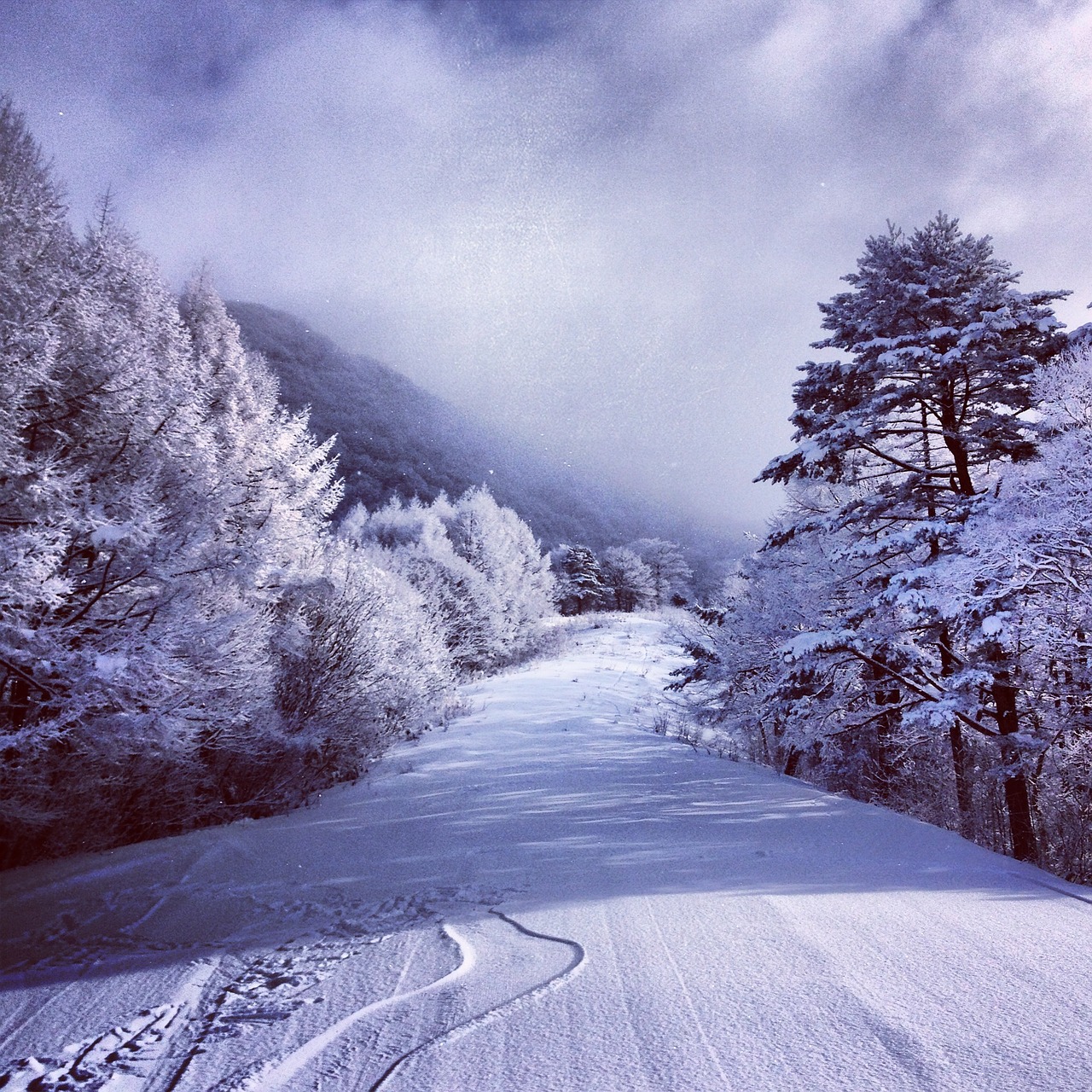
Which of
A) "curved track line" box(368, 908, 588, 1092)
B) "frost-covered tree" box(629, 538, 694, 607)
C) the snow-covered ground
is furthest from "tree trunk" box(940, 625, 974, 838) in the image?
"frost-covered tree" box(629, 538, 694, 607)

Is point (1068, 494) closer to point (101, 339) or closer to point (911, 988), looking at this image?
point (911, 988)

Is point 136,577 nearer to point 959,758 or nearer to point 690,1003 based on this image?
point 690,1003

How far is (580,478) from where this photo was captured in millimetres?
160625

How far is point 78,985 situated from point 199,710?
2520 millimetres

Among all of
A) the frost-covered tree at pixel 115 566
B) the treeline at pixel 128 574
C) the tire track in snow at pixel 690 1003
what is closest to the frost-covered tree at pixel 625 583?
the treeline at pixel 128 574

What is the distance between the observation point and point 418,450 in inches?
4596

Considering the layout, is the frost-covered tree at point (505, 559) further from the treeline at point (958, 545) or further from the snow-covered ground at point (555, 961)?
the snow-covered ground at point (555, 961)

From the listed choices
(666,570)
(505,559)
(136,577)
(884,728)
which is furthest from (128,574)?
(666,570)

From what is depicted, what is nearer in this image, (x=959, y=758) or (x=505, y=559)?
(x=959, y=758)

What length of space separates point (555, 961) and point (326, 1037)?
0.95m

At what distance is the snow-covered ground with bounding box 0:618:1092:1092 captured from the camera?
72.2 inches

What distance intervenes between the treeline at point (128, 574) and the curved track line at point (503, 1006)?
11.6 feet

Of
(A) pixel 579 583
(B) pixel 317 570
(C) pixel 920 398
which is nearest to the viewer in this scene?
(C) pixel 920 398

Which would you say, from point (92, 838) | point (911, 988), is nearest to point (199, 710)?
point (92, 838)
